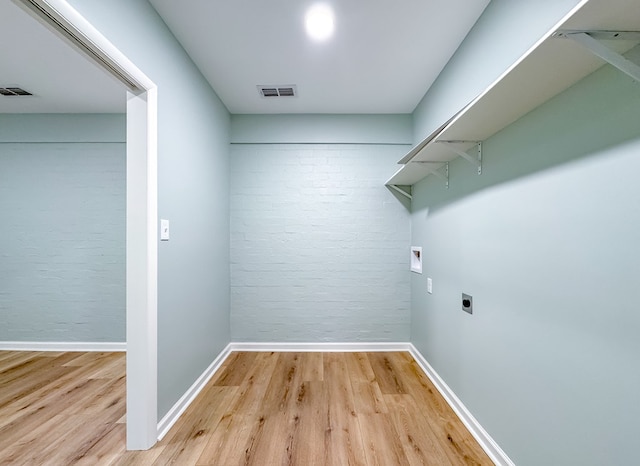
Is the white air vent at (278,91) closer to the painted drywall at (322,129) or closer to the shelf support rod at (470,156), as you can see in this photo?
the painted drywall at (322,129)

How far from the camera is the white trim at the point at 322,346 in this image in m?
3.33

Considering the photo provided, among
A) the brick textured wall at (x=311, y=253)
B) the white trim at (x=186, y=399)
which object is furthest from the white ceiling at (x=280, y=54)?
the white trim at (x=186, y=399)

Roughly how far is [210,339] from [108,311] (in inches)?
60.8

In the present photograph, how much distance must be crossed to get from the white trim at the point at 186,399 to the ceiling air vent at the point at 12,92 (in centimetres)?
311

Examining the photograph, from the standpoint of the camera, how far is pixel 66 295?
3430mm

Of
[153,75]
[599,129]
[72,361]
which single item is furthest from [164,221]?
[72,361]

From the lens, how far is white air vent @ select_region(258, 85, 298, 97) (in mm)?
2756

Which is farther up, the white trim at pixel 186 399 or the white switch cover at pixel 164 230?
the white switch cover at pixel 164 230

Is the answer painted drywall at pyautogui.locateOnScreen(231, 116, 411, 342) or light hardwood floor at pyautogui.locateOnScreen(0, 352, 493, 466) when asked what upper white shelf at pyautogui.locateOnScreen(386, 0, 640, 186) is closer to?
painted drywall at pyautogui.locateOnScreen(231, 116, 411, 342)

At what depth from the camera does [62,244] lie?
3426 millimetres

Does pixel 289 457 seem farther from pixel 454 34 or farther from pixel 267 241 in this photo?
pixel 454 34

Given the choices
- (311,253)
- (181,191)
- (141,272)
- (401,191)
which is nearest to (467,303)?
(401,191)

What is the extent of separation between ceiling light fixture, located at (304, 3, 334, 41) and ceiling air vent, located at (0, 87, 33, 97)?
285 cm

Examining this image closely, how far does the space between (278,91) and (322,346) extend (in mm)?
2622
